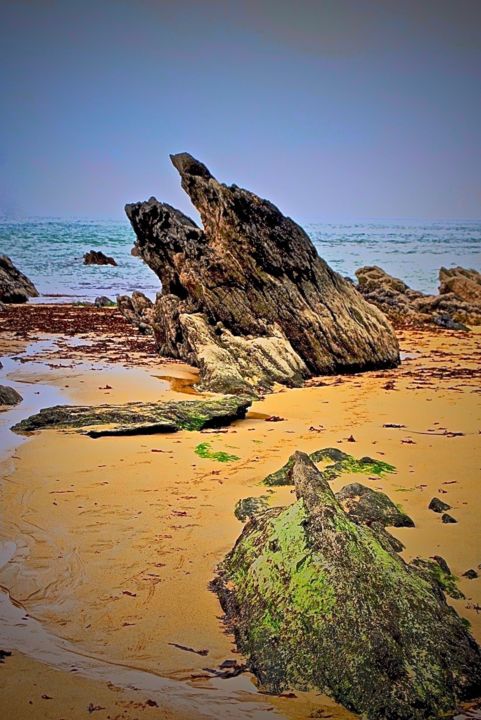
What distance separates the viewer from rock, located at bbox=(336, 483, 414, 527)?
4.68m

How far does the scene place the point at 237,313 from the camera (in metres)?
11.8

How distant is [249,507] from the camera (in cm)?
499

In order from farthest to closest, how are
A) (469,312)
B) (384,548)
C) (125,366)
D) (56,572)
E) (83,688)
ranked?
1. (469,312)
2. (125,366)
3. (56,572)
4. (384,548)
5. (83,688)

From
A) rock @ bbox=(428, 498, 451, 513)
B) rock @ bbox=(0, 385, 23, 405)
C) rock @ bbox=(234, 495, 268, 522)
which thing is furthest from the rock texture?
rock @ bbox=(234, 495, 268, 522)

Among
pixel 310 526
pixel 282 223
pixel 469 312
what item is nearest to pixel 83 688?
pixel 310 526

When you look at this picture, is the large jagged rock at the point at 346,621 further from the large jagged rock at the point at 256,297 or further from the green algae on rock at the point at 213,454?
the large jagged rock at the point at 256,297

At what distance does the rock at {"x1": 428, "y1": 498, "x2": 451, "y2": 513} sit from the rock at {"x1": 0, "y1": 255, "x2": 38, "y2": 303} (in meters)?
18.9

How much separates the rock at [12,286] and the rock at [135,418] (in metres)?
15.5

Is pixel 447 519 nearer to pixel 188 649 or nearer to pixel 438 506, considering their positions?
pixel 438 506

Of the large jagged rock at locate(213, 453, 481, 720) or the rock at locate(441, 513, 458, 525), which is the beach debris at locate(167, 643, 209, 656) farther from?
the rock at locate(441, 513, 458, 525)

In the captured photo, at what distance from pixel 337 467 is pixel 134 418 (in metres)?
2.25

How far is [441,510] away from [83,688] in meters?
2.77

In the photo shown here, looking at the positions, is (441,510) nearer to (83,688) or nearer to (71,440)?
(83,688)

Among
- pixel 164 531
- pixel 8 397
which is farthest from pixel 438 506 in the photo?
pixel 8 397
